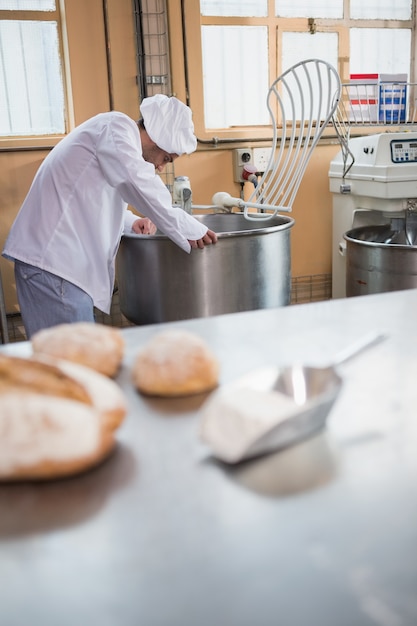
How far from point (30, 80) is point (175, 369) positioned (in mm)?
2707

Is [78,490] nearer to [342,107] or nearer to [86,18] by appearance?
[86,18]

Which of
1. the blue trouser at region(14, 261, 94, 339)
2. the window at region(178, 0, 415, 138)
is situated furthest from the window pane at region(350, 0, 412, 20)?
the blue trouser at region(14, 261, 94, 339)

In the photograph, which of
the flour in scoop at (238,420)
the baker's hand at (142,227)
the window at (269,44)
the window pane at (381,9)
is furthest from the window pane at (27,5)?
the flour in scoop at (238,420)

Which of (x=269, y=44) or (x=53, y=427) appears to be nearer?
(x=53, y=427)

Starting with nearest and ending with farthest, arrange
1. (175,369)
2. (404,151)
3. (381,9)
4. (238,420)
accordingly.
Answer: (238,420)
(175,369)
(404,151)
(381,9)

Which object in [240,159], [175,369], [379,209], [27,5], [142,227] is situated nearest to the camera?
[175,369]

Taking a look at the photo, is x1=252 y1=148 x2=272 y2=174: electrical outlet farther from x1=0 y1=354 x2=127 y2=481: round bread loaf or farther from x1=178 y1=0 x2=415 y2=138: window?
x1=0 y1=354 x2=127 y2=481: round bread loaf

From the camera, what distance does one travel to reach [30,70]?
2.92 metres

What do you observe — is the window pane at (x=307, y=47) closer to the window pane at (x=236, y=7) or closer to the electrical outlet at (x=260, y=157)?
the window pane at (x=236, y=7)

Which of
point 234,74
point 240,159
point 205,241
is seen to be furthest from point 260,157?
point 205,241

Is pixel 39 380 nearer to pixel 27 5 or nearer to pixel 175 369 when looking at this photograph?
pixel 175 369

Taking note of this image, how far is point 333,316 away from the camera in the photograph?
0.94m

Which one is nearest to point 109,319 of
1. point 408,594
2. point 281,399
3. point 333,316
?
point 333,316

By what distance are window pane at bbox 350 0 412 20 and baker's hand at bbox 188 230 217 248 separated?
2.27 meters
